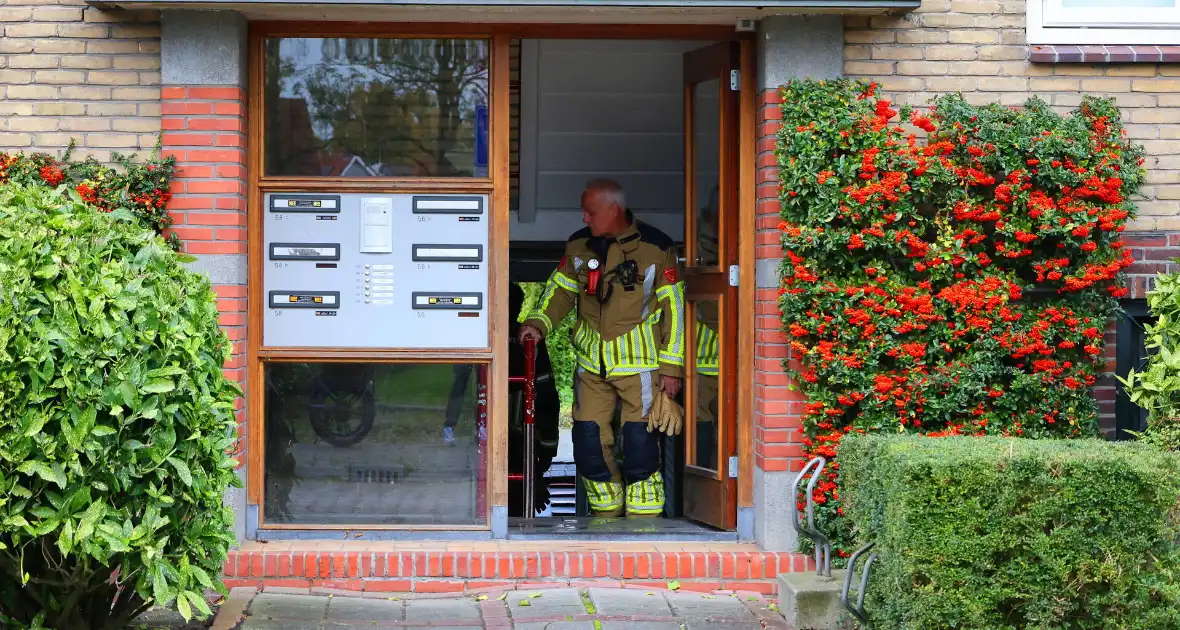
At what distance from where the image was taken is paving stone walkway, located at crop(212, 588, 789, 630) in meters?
5.73

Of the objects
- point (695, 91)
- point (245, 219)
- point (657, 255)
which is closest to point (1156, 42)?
point (695, 91)

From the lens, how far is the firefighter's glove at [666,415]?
7.82 meters

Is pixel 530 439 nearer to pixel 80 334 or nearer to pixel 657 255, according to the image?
pixel 657 255

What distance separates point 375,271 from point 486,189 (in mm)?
723

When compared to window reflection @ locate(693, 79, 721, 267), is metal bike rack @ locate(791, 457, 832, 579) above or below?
below

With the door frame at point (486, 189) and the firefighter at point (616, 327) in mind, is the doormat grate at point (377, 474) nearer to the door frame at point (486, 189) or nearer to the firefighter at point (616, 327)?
the door frame at point (486, 189)

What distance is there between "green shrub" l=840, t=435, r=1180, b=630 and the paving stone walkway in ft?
4.32

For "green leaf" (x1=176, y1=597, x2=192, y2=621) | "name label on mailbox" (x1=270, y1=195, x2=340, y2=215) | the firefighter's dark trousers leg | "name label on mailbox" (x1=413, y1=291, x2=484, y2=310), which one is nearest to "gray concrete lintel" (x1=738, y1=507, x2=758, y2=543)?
the firefighter's dark trousers leg

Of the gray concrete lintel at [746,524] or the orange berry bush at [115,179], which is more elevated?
the orange berry bush at [115,179]

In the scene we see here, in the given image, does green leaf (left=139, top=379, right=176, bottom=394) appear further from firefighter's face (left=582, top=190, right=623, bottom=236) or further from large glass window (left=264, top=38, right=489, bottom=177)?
firefighter's face (left=582, top=190, right=623, bottom=236)

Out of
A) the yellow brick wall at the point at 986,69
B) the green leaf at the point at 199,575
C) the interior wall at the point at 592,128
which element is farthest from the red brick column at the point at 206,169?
the interior wall at the point at 592,128

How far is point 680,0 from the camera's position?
6.14 m

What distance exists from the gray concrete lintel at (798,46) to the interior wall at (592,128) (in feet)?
10.1

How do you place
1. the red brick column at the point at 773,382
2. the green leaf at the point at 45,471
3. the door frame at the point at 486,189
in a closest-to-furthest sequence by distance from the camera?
the green leaf at the point at 45,471 → the red brick column at the point at 773,382 → the door frame at the point at 486,189
